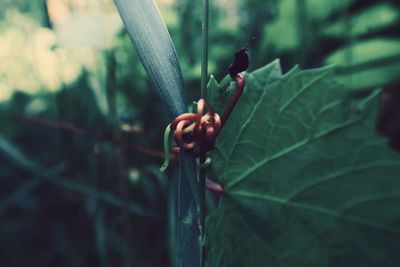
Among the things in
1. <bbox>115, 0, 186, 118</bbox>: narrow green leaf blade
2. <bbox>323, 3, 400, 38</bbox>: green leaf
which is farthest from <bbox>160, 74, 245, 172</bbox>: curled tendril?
<bbox>323, 3, 400, 38</bbox>: green leaf

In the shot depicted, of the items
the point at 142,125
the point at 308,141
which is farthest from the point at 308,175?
the point at 142,125

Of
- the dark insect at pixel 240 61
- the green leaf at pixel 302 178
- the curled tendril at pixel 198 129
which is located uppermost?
the dark insect at pixel 240 61

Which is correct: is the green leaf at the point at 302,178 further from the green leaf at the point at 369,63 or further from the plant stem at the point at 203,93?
the green leaf at the point at 369,63

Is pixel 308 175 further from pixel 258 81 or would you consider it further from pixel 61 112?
pixel 61 112

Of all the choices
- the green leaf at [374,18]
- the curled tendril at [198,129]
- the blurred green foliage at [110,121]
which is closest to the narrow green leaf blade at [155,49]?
the curled tendril at [198,129]

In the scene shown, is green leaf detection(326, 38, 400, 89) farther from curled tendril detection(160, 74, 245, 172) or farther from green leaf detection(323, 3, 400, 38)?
curled tendril detection(160, 74, 245, 172)
